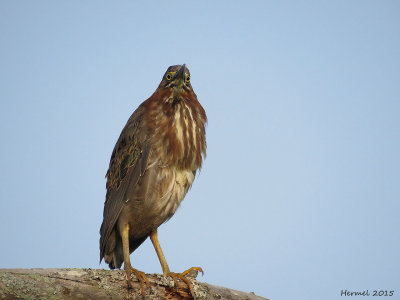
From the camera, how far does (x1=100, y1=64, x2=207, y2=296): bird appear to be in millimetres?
5504

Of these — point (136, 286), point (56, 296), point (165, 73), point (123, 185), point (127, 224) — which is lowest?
point (56, 296)

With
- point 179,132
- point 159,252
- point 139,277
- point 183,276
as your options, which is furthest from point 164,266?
point 179,132

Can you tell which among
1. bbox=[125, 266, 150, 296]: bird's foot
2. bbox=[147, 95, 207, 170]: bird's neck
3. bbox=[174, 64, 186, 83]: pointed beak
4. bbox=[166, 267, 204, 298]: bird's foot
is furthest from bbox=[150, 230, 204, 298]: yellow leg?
bbox=[174, 64, 186, 83]: pointed beak

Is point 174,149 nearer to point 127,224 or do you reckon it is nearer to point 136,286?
point 127,224

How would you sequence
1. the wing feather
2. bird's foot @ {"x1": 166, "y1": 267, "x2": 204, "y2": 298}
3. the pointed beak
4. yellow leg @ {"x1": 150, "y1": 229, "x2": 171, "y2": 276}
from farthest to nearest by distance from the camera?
the pointed beak
the wing feather
yellow leg @ {"x1": 150, "y1": 229, "x2": 171, "y2": 276}
bird's foot @ {"x1": 166, "y1": 267, "x2": 204, "y2": 298}

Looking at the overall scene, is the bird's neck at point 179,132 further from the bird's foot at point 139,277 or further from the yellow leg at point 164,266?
the bird's foot at point 139,277

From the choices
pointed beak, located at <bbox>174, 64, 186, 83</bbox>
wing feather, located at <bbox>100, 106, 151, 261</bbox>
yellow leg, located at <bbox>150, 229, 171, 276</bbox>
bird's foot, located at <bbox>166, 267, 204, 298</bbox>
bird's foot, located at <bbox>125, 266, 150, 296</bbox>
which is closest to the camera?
bird's foot, located at <bbox>125, 266, 150, 296</bbox>

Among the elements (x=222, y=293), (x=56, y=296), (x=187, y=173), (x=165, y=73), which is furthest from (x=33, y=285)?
(x=165, y=73)

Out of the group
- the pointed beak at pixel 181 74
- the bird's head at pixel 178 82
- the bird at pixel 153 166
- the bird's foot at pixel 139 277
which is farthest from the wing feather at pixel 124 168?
the bird's foot at pixel 139 277

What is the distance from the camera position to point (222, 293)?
443cm

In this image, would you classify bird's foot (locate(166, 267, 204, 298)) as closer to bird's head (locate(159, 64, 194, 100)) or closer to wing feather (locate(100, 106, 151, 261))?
wing feather (locate(100, 106, 151, 261))

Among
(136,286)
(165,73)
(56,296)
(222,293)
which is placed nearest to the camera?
(56,296)

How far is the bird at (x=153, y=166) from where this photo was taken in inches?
217

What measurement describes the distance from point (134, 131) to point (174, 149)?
586mm
